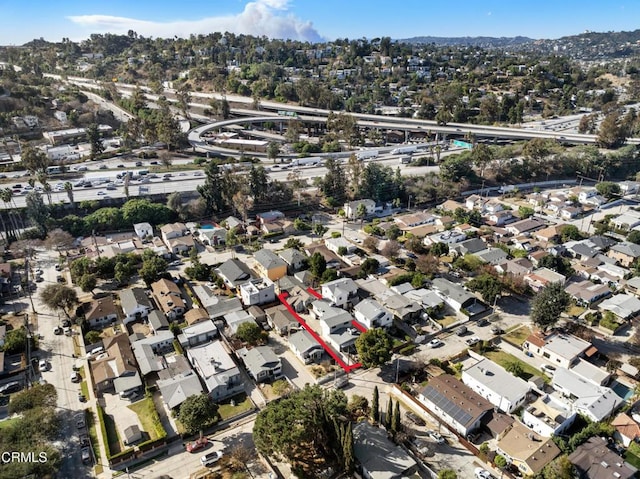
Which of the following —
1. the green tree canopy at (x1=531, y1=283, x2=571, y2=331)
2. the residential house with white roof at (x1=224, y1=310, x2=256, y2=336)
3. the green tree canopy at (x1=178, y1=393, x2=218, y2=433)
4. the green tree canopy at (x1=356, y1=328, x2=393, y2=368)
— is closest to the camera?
the green tree canopy at (x1=178, y1=393, x2=218, y2=433)

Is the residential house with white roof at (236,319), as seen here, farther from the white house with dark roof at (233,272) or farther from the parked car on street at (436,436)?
the parked car on street at (436,436)

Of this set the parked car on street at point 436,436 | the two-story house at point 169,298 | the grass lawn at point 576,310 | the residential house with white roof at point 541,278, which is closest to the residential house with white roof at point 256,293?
the two-story house at point 169,298

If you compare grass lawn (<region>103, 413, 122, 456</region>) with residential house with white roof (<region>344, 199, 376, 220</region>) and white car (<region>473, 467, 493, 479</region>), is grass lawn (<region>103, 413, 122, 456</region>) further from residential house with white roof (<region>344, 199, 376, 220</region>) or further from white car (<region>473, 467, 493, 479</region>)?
residential house with white roof (<region>344, 199, 376, 220</region>)

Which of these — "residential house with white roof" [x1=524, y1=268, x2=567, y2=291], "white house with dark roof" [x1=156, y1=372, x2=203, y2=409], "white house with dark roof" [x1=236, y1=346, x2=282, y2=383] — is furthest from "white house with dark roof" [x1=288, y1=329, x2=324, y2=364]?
"residential house with white roof" [x1=524, y1=268, x2=567, y2=291]

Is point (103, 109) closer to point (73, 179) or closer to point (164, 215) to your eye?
point (73, 179)

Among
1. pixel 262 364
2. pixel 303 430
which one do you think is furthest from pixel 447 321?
pixel 303 430

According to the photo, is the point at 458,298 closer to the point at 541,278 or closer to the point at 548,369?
the point at 548,369

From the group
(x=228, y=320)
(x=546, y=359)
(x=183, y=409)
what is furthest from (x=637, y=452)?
(x=228, y=320)
